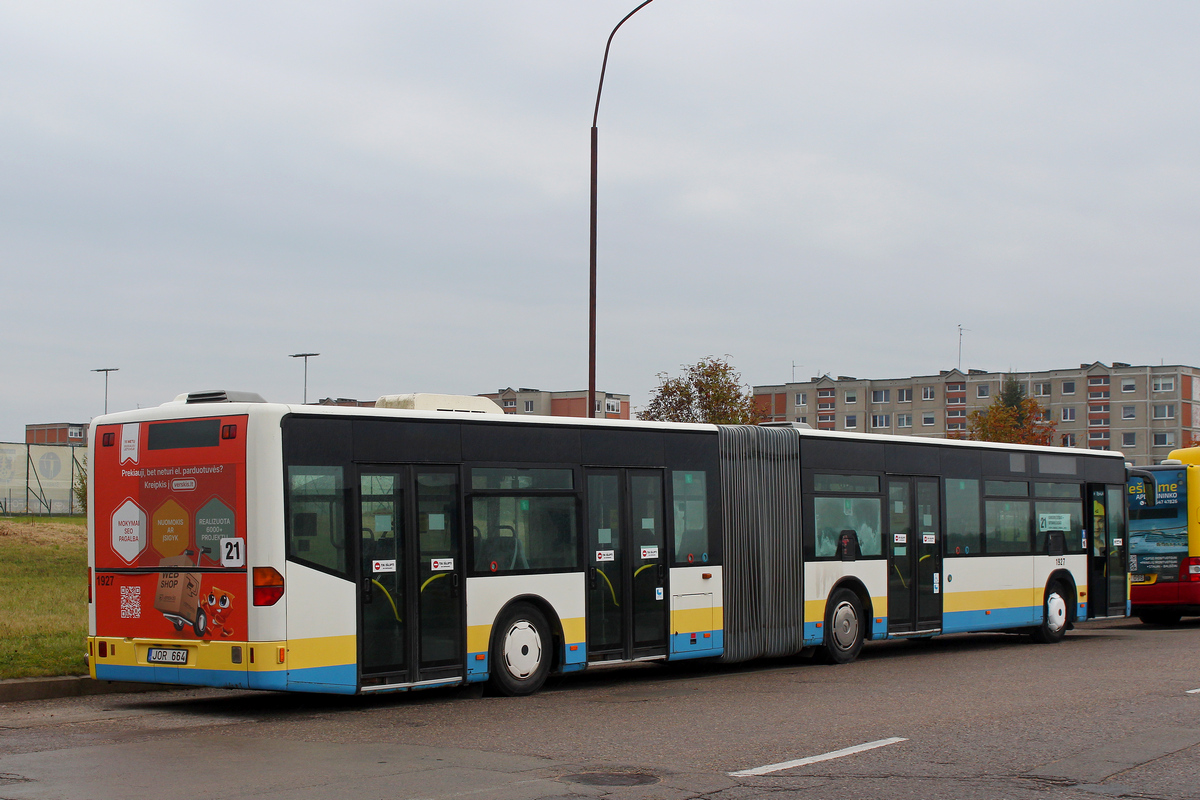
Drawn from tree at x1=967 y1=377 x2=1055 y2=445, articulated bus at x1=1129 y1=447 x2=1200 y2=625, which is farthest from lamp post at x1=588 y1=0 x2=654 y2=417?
tree at x1=967 y1=377 x2=1055 y2=445

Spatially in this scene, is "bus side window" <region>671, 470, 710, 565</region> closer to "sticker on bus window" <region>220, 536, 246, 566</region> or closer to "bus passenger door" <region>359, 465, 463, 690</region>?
"bus passenger door" <region>359, 465, 463, 690</region>

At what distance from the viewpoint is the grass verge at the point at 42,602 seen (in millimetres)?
13711

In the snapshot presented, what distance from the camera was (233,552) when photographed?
1127 centimetres

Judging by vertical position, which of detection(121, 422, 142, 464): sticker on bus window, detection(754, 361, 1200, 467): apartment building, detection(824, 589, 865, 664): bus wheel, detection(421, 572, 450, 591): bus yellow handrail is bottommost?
detection(824, 589, 865, 664): bus wheel

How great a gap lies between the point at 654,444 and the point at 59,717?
6.67 metres

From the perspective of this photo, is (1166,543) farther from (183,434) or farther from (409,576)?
(183,434)

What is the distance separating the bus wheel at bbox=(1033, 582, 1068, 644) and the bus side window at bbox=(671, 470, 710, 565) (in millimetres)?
7726

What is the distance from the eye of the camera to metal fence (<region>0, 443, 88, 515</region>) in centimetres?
8797

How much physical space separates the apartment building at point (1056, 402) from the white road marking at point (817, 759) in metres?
111

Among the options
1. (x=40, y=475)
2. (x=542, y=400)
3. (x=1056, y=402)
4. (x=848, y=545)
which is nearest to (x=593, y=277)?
(x=848, y=545)

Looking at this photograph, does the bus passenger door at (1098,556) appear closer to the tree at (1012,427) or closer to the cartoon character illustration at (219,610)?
the cartoon character illustration at (219,610)

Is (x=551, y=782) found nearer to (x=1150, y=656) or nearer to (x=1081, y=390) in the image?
(x=1150, y=656)


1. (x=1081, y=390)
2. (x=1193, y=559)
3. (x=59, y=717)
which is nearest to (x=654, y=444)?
(x=59, y=717)

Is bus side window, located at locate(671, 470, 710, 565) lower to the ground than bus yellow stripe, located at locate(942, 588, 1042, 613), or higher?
higher
